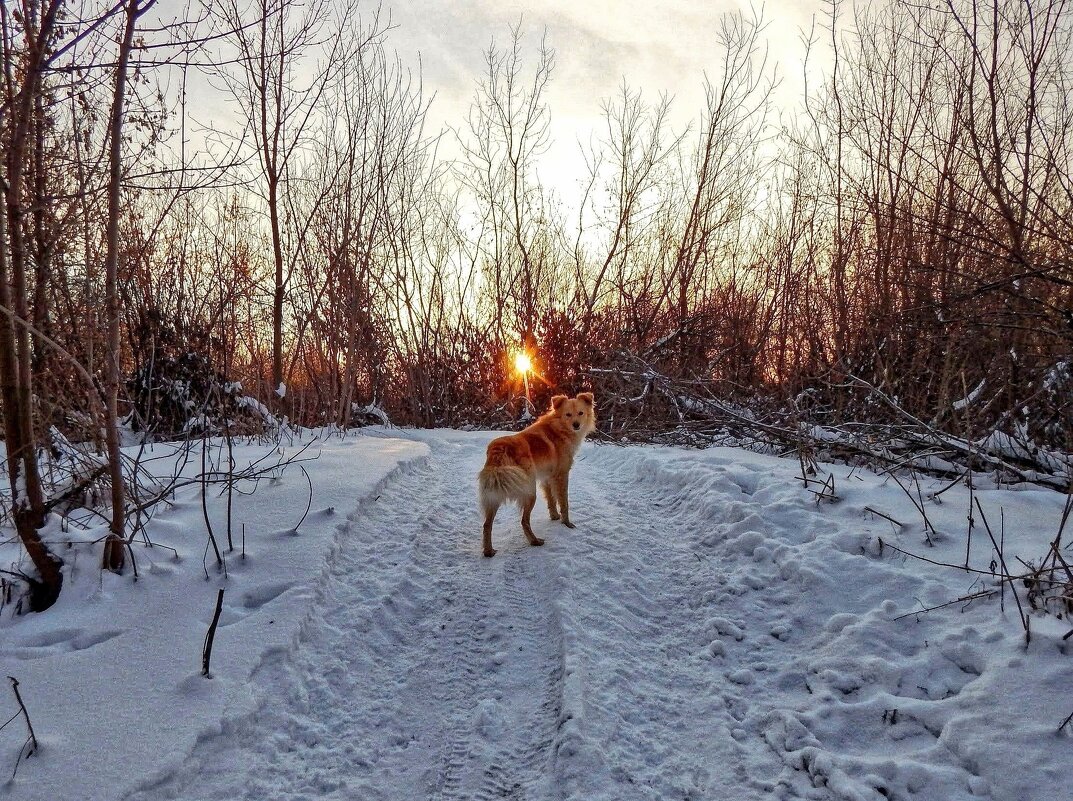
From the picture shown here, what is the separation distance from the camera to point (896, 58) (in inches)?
334

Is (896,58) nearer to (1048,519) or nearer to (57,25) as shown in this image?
(1048,519)

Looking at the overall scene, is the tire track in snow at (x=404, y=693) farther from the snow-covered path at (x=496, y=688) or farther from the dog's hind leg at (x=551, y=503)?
the dog's hind leg at (x=551, y=503)

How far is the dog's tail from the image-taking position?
177 inches

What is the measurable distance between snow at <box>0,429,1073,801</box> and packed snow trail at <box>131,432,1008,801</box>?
0.04ft

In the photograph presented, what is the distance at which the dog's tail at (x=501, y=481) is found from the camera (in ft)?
14.7

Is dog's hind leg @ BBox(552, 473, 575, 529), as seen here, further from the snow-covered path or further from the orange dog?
the snow-covered path

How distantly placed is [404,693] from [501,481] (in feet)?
6.50

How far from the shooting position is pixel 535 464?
4969 millimetres

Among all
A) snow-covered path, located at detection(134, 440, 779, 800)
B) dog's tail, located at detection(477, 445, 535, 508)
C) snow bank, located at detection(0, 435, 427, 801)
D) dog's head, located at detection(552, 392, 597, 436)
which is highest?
dog's head, located at detection(552, 392, 597, 436)

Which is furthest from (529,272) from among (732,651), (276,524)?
(732,651)

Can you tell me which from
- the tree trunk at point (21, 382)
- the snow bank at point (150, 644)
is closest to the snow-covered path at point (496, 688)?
the snow bank at point (150, 644)

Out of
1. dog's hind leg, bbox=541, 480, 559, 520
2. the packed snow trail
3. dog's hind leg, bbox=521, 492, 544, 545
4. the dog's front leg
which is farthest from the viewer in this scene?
dog's hind leg, bbox=541, 480, 559, 520

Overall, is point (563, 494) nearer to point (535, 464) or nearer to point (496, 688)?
point (535, 464)

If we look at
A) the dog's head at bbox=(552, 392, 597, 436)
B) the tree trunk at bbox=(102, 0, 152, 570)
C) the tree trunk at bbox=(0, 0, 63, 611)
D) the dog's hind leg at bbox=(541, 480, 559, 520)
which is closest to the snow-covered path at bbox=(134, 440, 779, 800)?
the dog's hind leg at bbox=(541, 480, 559, 520)
